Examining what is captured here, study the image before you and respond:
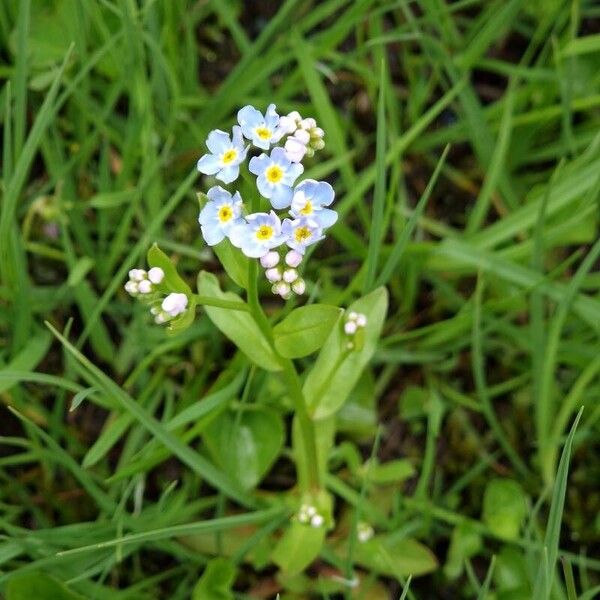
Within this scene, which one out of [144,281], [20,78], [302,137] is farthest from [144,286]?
[20,78]

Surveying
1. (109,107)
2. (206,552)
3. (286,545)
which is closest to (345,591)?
(286,545)

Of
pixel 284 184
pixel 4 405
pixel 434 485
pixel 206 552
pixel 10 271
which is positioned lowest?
pixel 434 485

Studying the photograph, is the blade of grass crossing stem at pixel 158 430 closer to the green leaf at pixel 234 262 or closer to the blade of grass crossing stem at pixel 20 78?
the green leaf at pixel 234 262

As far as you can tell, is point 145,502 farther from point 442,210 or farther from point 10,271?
point 442,210

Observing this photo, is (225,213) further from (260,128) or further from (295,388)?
(295,388)

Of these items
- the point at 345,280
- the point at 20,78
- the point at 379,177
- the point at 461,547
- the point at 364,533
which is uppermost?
the point at 20,78
